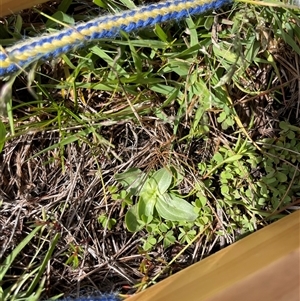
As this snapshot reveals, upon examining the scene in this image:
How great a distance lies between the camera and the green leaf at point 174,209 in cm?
89

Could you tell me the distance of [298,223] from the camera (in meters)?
0.76

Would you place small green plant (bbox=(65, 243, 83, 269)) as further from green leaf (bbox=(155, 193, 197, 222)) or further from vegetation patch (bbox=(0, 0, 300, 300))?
green leaf (bbox=(155, 193, 197, 222))

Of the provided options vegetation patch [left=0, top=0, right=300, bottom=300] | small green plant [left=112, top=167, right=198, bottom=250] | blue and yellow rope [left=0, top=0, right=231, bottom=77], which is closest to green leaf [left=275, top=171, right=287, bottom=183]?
vegetation patch [left=0, top=0, right=300, bottom=300]

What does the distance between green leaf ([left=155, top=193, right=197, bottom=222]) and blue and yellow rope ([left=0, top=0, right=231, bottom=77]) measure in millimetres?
303

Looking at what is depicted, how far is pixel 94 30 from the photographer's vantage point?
77cm

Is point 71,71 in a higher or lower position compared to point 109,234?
higher

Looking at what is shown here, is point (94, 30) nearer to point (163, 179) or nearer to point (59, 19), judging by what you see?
point (59, 19)

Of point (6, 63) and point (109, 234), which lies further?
point (109, 234)

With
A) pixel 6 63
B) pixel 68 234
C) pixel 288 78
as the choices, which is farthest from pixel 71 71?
pixel 288 78

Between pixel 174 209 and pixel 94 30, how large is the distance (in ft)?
1.12

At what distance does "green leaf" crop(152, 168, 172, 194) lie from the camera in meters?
0.90

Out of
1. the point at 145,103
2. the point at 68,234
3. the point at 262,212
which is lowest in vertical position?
the point at 262,212

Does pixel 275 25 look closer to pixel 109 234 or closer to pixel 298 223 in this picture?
pixel 298 223

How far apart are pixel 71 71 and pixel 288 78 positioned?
40cm
